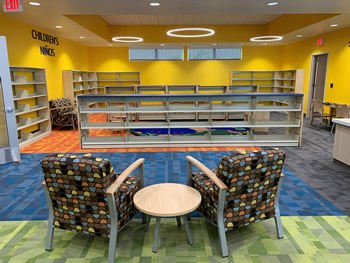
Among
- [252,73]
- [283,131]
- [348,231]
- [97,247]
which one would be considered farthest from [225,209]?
[252,73]

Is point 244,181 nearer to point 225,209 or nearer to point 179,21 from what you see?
point 225,209

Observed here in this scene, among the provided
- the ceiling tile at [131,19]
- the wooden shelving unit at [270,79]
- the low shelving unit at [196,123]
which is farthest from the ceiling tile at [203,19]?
the low shelving unit at [196,123]

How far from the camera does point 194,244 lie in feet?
8.10

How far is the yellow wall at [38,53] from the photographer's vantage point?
6.15m

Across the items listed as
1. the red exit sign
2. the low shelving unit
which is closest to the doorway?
the low shelving unit

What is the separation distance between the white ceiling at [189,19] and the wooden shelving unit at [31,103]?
3761 millimetres

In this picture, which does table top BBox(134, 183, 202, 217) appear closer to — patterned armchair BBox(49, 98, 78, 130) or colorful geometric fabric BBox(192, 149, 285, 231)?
colorful geometric fabric BBox(192, 149, 285, 231)

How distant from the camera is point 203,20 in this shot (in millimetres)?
10000

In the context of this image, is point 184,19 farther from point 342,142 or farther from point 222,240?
point 222,240

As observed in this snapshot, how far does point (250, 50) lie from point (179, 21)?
4052 mm

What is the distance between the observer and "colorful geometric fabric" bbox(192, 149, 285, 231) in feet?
6.93

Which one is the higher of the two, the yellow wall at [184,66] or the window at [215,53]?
the window at [215,53]

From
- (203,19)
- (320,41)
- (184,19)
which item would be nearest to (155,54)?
(184,19)

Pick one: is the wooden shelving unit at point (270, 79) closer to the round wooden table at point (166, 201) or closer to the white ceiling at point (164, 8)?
the white ceiling at point (164, 8)
